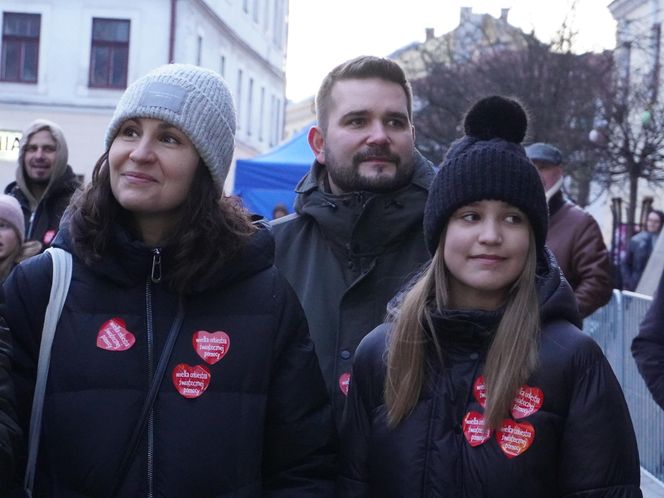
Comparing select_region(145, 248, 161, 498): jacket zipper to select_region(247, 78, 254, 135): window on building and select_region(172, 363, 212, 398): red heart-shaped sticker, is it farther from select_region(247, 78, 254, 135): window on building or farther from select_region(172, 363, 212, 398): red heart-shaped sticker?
select_region(247, 78, 254, 135): window on building

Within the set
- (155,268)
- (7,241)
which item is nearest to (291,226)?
(155,268)

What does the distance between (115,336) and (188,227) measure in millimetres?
352

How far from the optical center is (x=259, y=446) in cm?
277

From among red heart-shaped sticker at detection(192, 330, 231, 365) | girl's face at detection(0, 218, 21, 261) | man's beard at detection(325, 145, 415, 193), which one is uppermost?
man's beard at detection(325, 145, 415, 193)

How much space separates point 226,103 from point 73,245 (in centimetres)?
58

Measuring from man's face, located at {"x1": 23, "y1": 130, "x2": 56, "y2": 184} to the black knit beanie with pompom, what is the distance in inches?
165

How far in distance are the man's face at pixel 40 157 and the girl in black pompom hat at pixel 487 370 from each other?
13.5ft

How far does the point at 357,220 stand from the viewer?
148 inches

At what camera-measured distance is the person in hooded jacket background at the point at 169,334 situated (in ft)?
8.71

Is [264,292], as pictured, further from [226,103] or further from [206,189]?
[226,103]

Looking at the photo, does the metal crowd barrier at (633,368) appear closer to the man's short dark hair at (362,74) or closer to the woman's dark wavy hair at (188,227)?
the man's short dark hair at (362,74)

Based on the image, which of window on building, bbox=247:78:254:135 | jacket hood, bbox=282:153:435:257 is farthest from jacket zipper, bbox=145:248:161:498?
window on building, bbox=247:78:254:135

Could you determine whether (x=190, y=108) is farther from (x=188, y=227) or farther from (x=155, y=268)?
(x=155, y=268)

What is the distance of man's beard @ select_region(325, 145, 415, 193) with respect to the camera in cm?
378
